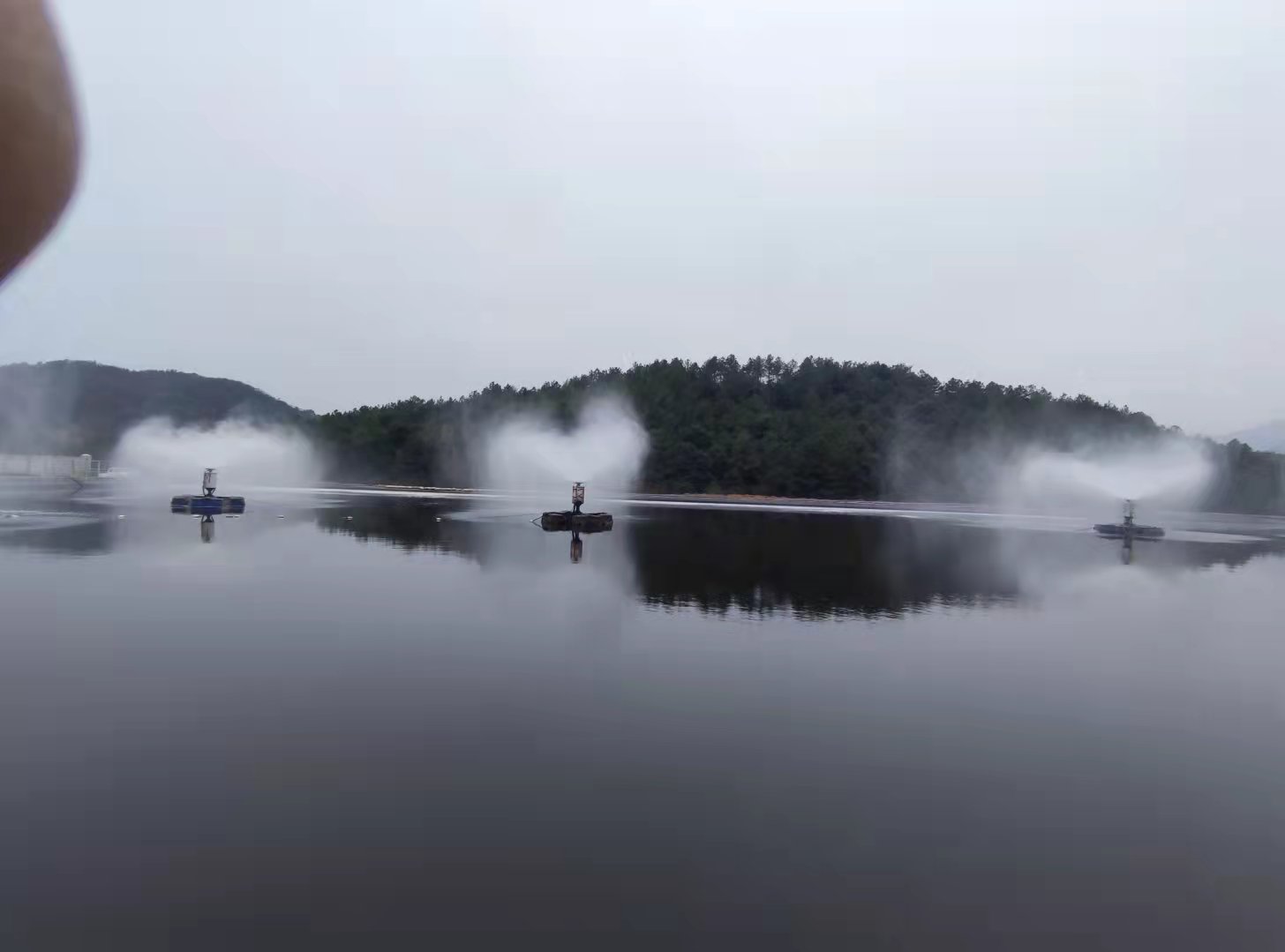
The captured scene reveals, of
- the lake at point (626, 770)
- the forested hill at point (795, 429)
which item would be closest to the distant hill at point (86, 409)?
the forested hill at point (795, 429)

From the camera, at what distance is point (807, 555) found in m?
33.0

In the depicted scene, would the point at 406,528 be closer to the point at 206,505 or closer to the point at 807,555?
the point at 206,505

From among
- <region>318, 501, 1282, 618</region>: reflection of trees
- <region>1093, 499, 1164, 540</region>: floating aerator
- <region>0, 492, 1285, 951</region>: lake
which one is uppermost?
<region>1093, 499, 1164, 540</region>: floating aerator

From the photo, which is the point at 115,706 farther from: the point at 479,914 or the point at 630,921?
the point at 630,921

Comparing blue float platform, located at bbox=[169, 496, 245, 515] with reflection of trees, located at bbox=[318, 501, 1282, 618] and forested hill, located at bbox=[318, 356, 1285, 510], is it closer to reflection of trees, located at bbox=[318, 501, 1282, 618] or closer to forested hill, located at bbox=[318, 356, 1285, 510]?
reflection of trees, located at bbox=[318, 501, 1282, 618]

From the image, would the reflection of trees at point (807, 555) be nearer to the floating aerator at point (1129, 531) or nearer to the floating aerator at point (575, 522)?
the floating aerator at point (575, 522)

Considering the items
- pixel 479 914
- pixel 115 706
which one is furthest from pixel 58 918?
pixel 115 706

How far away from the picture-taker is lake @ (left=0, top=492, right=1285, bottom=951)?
6648 mm

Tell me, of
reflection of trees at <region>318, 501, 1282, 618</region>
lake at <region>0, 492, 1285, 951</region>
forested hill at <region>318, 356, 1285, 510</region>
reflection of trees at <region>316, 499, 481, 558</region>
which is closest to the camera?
lake at <region>0, 492, 1285, 951</region>

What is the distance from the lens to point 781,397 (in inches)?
4252

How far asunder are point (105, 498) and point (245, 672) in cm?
5264

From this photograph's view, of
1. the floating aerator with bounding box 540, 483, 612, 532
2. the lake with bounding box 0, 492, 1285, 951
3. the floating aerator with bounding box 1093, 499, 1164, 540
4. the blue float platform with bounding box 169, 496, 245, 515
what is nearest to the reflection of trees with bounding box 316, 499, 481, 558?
the floating aerator with bounding box 540, 483, 612, 532

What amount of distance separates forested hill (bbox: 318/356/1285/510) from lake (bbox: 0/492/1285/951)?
67.8m

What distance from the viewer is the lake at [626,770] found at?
6.65 meters
